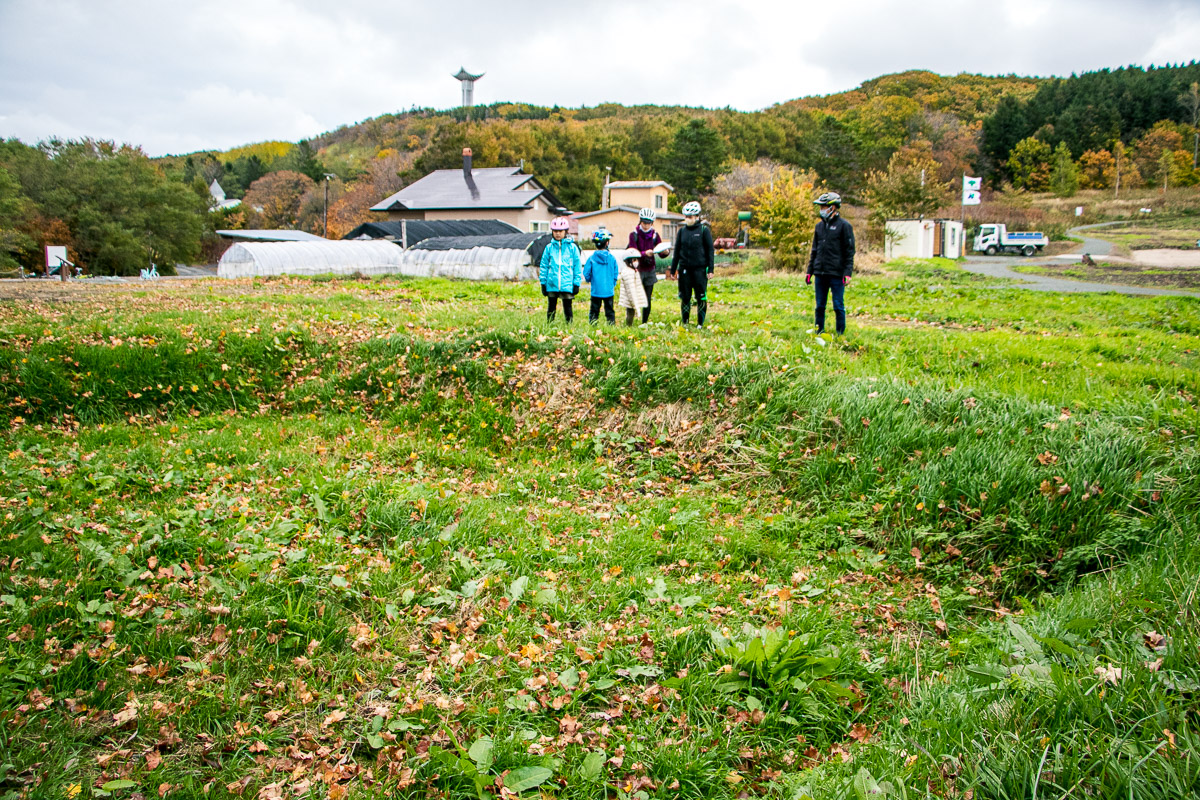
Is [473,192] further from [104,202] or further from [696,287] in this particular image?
[696,287]

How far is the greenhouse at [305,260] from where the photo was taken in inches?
1122

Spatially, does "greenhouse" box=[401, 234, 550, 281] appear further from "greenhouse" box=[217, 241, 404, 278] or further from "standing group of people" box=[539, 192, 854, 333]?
"standing group of people" box=[539, 192, 854, 333]

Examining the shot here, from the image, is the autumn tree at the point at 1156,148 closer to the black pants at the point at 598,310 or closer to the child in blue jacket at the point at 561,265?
the black pants at the point at 598,310

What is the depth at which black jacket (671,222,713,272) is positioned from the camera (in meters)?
10.3

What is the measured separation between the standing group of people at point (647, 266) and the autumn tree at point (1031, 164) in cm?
5930

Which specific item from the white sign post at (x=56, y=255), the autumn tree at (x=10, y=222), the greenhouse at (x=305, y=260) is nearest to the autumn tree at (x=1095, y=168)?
the greenhouse at (x=305, y=260)

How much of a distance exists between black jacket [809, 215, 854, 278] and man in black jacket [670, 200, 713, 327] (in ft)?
4.99

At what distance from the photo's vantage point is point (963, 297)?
15.3m

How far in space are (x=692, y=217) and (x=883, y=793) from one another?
8.72 m

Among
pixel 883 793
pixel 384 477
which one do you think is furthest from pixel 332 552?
pixel 883 793

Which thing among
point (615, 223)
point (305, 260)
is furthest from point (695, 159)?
point (305, 260)

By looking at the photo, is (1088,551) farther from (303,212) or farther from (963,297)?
(303,212)

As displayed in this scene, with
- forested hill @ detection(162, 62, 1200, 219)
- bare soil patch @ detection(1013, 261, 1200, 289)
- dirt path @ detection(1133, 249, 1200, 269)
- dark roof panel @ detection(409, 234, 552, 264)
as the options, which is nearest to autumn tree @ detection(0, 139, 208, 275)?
forested hill @ detection(162, 62, 1200, 219)

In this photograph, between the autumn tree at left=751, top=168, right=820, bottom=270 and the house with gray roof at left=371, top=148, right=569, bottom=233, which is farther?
the house with gray roof at left=371, top=148, right=569, bottom=233
